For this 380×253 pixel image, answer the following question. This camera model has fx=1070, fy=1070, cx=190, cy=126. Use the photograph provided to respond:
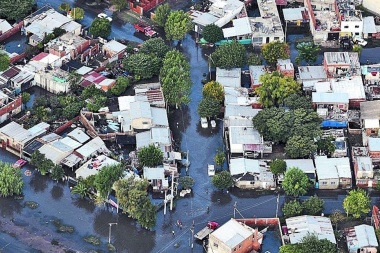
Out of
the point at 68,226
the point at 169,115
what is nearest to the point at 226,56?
the point at 169,115

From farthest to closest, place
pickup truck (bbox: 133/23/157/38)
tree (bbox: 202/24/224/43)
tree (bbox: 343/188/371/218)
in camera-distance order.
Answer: pickup truck (bbox: 133/23/157/38), tree (bbox: 202/24/224/43), tree (bbox: 343/188/371/218)

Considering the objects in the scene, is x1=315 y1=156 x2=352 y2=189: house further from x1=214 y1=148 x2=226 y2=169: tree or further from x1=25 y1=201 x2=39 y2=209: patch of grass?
x1=25 y1=201 x2=39 y2=209: patch of grass

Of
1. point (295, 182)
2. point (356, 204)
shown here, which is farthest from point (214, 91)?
point (356, 204)

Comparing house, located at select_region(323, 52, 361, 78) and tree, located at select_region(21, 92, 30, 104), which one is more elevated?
house, located at select_region(323, 52, 361, 78)

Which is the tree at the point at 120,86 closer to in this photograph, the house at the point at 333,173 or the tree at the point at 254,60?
the tree at the point at 254,60

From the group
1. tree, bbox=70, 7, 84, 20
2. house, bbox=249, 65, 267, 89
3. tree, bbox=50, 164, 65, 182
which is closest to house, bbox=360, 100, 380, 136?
house, bbox=249, 65, 267, 89

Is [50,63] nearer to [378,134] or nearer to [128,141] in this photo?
[128,141]

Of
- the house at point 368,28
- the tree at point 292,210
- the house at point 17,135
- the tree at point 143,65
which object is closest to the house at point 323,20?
the house at point 368,28
